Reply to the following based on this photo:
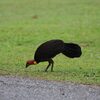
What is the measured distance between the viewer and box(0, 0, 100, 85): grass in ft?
56.1

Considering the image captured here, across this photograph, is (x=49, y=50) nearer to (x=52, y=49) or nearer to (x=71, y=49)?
(x=52, y=49)

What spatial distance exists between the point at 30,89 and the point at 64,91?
32.8 inches

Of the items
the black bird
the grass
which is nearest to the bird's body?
the black bird

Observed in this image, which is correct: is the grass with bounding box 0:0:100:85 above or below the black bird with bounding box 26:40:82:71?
below

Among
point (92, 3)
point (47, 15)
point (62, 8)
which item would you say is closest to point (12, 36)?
point (47, 15)

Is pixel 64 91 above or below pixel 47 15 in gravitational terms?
above

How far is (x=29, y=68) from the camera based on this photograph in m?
17.9

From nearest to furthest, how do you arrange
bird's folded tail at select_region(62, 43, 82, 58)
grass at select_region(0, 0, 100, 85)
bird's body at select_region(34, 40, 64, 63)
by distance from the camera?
bird's body at select_region(34, 40, 64, 63) < bird's folded tail at select_region(62, 43, 82, 58) < grass at select_region(0, 0, 100, 85)

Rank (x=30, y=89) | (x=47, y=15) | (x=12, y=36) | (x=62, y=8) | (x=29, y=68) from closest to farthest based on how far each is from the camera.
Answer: (x=30, y=89), (x=29, y=68), (x=12, y=36), (x=47, y=15), (x=62, y=8)

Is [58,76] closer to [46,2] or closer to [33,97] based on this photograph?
[33,97]

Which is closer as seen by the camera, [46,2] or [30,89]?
[30,89]

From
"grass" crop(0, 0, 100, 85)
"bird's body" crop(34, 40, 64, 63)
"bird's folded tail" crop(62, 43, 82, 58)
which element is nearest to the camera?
"bird's body" crop(34, 40, 64, 63)

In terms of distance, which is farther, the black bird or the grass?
the grass

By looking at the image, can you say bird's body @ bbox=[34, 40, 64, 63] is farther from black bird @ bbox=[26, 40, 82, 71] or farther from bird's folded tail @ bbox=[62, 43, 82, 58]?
bird's folded tail @ bbox=[62, 43, 82, 58]
